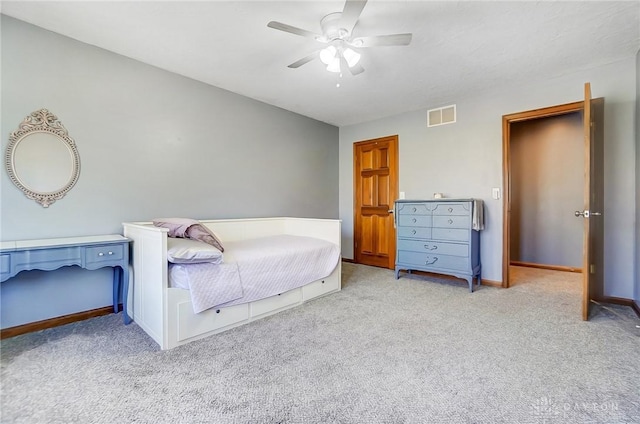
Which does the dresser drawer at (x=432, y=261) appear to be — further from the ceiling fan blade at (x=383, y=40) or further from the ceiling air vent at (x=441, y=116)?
the ceiling fan blade at (x=383, y=40)

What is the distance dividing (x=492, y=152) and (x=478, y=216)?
86cm

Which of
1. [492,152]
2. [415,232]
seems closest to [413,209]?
[415,232]

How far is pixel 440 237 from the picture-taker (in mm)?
3414

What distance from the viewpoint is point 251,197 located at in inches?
147

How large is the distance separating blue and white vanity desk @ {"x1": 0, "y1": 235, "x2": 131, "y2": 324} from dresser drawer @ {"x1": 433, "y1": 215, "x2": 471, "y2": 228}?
3.19m

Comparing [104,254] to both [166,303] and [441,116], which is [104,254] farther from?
[441,116]

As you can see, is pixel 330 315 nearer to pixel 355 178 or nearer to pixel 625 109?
pixel 355 178

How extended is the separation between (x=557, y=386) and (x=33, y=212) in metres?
3.71

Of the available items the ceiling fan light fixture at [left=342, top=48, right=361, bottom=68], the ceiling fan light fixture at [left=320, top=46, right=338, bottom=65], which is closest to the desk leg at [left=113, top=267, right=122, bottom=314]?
the ceiling fan light fixture at [left=320, top=46, right=338, bottom=65]

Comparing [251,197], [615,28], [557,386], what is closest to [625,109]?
[615,28]

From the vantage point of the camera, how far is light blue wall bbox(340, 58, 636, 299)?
9.09 ft

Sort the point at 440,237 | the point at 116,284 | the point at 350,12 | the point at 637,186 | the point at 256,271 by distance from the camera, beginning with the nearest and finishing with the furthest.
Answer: the point at 350,12, the point at 256,271, the point at 116,284, the point at 637,186, the point at 440,237

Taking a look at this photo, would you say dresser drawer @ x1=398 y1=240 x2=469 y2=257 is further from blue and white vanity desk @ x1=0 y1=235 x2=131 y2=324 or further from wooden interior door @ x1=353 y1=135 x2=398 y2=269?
blue and white vanity desk @ x1=0 y1=235 x2=131 y2=324

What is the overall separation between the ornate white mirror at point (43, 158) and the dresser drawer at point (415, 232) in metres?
3.46
